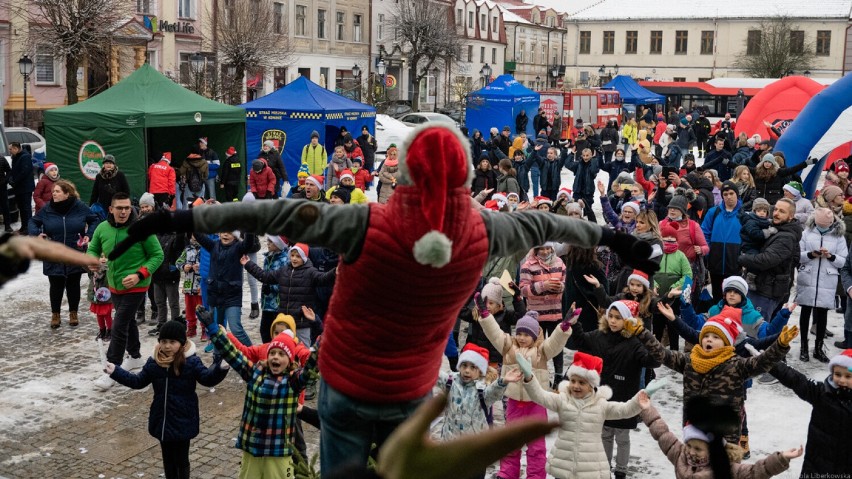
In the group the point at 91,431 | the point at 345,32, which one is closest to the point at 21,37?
the point at 345,32

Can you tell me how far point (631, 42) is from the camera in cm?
6606

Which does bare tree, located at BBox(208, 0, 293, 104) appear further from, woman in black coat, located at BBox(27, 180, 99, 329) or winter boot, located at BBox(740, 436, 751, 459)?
winter boot, located at BBox(740, 436, 751, 459)

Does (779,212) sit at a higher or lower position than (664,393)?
higher

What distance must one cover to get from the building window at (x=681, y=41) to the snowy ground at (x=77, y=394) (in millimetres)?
56616

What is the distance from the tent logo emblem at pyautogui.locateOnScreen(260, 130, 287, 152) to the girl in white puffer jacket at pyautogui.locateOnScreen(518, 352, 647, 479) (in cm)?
1671

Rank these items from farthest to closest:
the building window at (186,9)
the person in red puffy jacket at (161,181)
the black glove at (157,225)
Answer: the building window at (186,9)
the person in red puffy jacket at (161,181)
the black glove at (157,225)

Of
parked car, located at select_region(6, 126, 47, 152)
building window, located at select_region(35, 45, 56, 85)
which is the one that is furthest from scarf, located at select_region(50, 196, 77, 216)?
building window, located at select_region(35, 45, 56, 85)

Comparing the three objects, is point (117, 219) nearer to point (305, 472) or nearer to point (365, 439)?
point (305, 472)

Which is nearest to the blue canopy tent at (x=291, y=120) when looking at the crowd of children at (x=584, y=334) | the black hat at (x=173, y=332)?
the crowd of children at (x=584, y=334)

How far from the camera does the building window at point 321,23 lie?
47.7 m

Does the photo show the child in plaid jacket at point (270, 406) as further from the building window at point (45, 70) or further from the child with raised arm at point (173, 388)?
the building window at point (45, 70)

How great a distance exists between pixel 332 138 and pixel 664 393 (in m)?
16.7

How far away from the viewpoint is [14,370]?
8.96 m

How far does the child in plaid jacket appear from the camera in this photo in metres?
5.52
